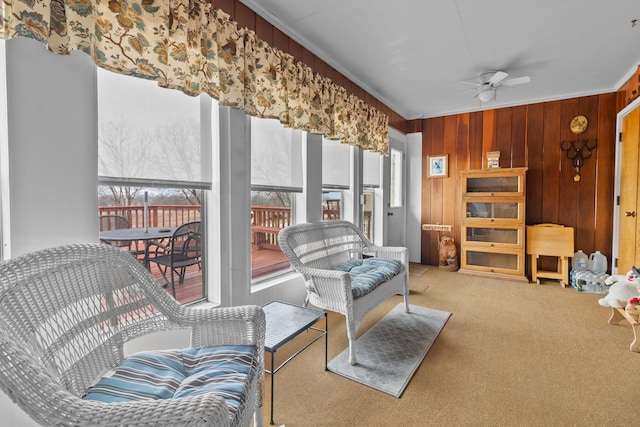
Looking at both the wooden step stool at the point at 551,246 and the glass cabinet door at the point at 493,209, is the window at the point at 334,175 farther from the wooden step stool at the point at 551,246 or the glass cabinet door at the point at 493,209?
the wooden step stool at the point at 551,246

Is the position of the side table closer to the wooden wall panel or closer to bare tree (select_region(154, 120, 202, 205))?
bare tree (select_region(154, 120, 202, 205))

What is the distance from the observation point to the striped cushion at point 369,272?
223 cm

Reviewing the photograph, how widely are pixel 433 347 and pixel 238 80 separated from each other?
2381mm

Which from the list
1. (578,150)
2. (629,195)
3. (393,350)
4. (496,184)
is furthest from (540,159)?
(393,350)

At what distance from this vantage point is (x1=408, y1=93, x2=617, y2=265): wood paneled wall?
13.1 ft

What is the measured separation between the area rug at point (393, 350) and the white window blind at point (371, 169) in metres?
1.82

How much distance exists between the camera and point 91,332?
3.93ft

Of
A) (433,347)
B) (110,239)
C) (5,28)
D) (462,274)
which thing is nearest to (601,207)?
(462,274)

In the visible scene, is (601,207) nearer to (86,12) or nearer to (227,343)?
(227,343)

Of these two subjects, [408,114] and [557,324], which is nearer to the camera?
[557,324]

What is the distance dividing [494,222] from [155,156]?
4.26 m

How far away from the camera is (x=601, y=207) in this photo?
4.00 meters

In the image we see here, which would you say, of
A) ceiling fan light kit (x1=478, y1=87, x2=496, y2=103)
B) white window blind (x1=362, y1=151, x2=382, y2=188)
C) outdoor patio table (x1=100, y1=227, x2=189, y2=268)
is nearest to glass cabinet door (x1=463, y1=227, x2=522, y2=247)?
white window blind (x1=362, y1=151, x2=382, y2=188)

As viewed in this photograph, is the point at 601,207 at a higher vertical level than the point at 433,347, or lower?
higher
